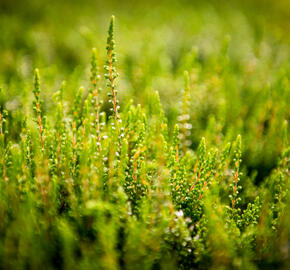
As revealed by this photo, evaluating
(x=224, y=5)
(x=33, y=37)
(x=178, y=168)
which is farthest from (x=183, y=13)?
(x=178, y=168)

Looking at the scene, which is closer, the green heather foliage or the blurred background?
the green heather foliage

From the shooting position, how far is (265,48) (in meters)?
2.58

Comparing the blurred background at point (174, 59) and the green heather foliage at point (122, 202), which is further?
the blurred background at point (174, 59)

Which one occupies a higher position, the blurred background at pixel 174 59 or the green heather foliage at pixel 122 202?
the blurred background at pixel 174 59

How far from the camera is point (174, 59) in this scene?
2.86 m

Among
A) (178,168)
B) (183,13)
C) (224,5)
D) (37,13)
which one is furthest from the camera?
(224,5)

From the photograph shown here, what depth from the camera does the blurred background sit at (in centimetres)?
160

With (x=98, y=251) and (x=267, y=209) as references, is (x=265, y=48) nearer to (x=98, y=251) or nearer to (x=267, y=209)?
(x=267, y=209)

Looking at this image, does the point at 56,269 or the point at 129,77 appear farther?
the point at 129,77

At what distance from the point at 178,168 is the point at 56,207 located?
50 cm

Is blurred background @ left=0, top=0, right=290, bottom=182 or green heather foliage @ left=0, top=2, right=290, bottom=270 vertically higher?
blurred background @ left=0, top=0, right=290, bottom=182

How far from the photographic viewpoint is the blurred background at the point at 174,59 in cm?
160

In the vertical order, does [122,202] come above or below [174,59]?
below

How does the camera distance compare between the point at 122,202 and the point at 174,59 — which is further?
the point at 174,59
